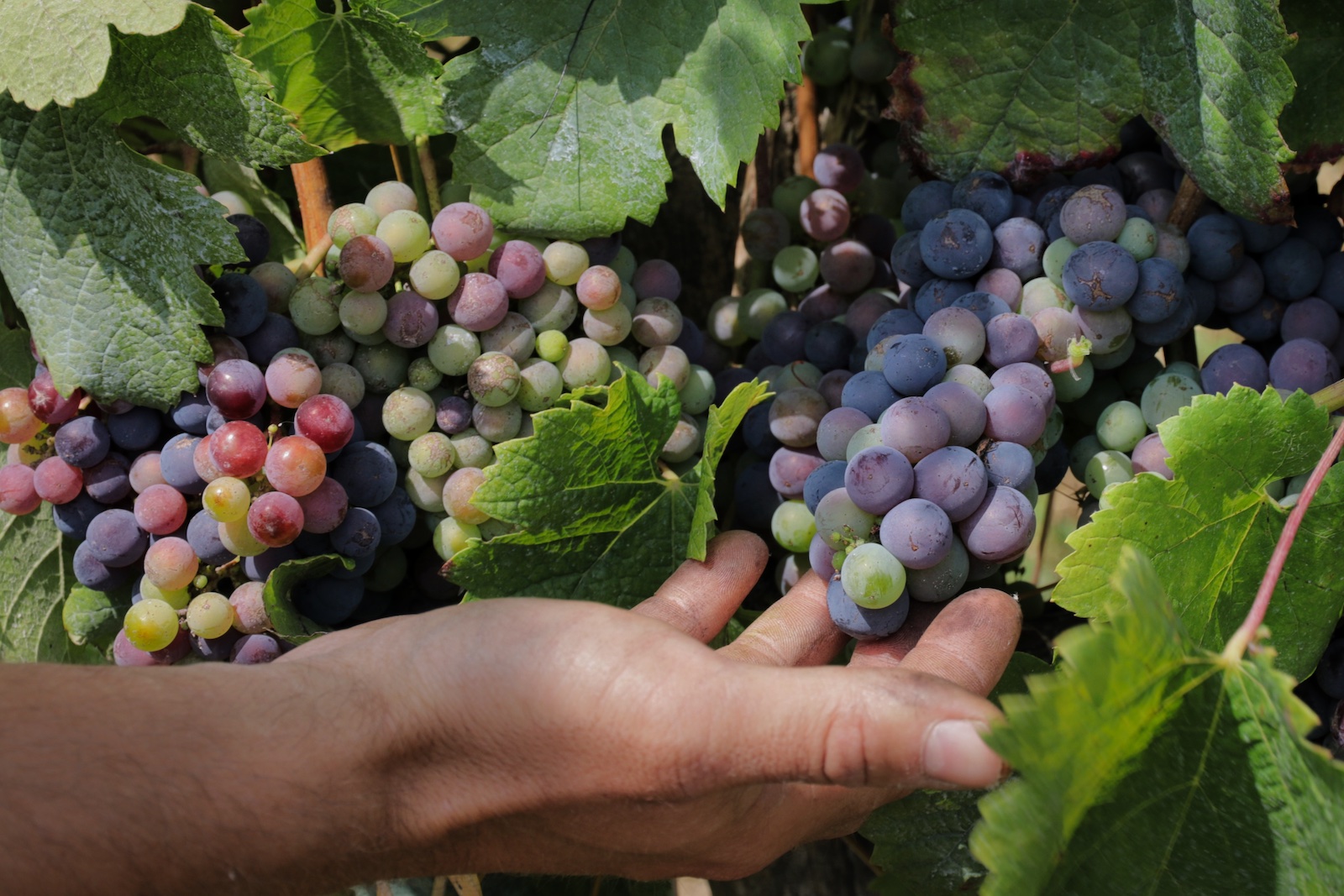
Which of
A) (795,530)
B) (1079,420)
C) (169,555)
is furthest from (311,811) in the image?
(1079,420)

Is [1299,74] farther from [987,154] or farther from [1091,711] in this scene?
[1091,711]

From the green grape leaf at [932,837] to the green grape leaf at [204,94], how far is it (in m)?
0.93

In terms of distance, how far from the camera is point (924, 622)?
0.93 metres

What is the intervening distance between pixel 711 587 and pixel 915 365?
295 mm

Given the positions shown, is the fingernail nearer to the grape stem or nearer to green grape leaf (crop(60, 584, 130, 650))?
the grape stem

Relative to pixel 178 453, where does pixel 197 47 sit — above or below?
above

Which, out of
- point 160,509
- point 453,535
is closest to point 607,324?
point 453,535

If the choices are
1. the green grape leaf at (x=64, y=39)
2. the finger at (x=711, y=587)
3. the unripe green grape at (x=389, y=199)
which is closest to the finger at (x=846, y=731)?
the finger at (x=711, y=587)

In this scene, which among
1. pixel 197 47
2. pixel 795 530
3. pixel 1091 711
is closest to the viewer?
pixel 1091 711

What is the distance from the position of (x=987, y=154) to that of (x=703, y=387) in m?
0.41

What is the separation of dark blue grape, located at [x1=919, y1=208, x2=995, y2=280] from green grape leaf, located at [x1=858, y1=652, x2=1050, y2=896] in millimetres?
422

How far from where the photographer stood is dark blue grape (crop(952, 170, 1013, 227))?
106 cm

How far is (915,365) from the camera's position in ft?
3.06

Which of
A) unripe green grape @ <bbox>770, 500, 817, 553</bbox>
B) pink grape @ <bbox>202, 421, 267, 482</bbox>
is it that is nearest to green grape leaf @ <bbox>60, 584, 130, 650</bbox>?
pink grape @ <bbox>202, 421, 267, 482</bbox>
